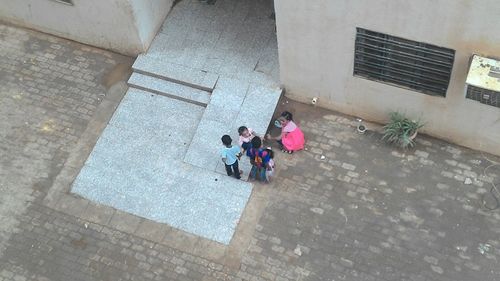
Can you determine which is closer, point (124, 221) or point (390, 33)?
point (390, 33)

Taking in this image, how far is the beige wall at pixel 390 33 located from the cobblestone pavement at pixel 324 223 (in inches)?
17.8

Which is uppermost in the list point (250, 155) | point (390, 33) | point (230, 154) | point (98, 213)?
point (390, 33)

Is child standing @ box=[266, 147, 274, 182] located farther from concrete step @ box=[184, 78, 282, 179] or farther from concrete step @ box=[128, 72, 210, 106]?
concrete step @ box=[128, 72, 210, 106]

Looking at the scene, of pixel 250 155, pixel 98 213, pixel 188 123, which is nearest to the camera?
pixel 250 155

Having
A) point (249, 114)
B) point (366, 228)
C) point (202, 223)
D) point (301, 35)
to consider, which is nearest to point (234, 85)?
point (249, 114)

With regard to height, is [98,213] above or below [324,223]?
below

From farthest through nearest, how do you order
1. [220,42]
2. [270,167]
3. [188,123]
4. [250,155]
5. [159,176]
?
1. [220,42]
2. [188,123]
3. [159,176]
4. [270,167]
5. [250,155]

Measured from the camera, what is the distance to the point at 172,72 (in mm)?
11820

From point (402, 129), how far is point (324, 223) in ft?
6.67

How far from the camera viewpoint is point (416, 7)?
351 inches

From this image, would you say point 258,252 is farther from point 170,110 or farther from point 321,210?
point 170,110

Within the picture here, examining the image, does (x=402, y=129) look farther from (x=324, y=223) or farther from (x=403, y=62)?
(x=324, y=223)

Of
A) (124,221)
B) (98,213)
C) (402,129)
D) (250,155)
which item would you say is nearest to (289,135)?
(250,155)

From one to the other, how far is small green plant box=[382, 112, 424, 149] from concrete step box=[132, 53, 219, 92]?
3.20 m
